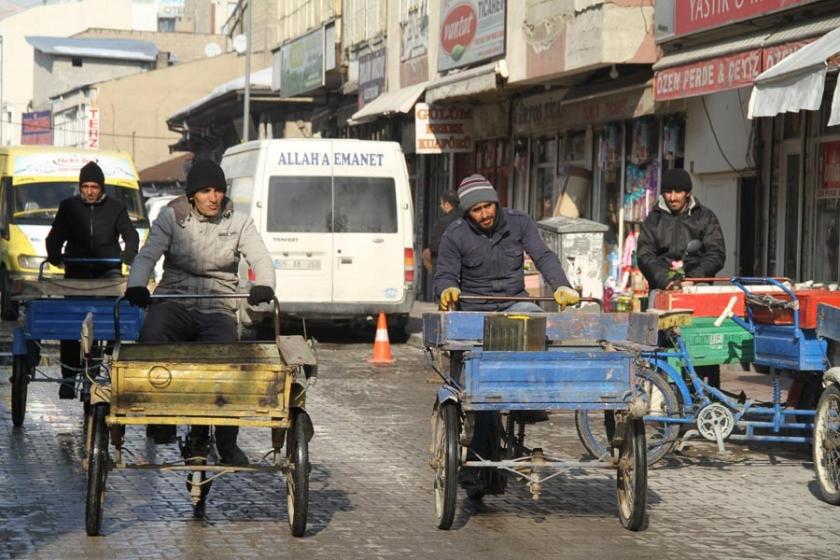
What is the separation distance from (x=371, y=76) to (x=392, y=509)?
27.5 m

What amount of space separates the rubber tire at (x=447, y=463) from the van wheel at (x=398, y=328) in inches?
545

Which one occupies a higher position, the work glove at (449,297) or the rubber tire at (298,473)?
the work glove at (449,297)

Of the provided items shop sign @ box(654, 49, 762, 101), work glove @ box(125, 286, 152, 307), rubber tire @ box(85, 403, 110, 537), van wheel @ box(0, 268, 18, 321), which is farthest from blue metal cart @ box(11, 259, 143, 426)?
van wheel @ box(0, 268, 18, 321)

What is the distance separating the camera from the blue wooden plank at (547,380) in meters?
8.05

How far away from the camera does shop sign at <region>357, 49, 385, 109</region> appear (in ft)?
114

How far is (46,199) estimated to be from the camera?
81.5ft

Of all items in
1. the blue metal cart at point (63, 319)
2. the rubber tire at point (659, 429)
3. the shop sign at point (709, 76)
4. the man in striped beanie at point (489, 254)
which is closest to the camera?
the man in striped beanie at point (489, 254)

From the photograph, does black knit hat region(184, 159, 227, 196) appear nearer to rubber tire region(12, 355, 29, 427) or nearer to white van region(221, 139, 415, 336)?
rubber tire region(12, 355, 29, 427)

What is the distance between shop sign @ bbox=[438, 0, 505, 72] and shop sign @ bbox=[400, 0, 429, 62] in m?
2.29

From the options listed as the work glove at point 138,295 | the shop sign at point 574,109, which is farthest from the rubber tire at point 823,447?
the shop sign at point 574,109

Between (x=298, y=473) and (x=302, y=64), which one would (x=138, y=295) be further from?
(x=302, y=64)

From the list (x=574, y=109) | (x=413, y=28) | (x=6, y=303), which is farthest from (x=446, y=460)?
(x=413, y=28)

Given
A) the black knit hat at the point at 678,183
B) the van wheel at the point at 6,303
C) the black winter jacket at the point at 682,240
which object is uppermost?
the black knit hat at the point at 678,183

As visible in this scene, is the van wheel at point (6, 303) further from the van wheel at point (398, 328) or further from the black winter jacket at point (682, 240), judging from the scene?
the black winter jacket at point (682, 240)
